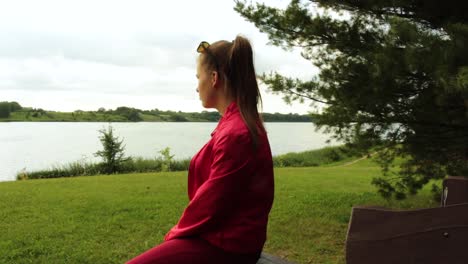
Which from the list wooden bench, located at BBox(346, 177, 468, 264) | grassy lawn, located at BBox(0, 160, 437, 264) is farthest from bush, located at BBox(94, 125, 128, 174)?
wooden bench, located at BBox(346, 177, 468, 264)

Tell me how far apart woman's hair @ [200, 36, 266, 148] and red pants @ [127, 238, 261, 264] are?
58 cm

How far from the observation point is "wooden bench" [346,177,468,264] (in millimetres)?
2719

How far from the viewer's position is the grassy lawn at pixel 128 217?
5.55m

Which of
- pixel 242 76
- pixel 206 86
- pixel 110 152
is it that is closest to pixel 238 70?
pixel 242 76

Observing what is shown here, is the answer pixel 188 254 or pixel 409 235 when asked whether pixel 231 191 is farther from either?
pixel 409 235

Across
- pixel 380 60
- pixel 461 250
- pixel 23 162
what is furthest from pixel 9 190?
pixel 461 250

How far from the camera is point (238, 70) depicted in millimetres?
1999

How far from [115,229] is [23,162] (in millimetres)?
12094

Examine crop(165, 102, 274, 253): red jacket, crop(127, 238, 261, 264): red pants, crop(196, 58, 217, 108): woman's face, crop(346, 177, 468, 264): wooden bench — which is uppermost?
crop(196, 58, 217, 108): woman's face

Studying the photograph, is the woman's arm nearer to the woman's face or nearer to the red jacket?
the red jacket

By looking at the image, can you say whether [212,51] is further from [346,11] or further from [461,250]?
[346,11]

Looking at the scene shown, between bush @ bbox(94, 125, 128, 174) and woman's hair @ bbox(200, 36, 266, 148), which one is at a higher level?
woman's hair @ bbox(200, 36, 266, 148)

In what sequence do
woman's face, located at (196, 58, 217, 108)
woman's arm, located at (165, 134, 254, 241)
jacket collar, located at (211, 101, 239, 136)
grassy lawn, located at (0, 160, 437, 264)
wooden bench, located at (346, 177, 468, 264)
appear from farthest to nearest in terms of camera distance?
grassy lawn, located at (0, 160, 437, 264) → wooden bench, located at (346, 177, 468, 264) → woman's face, located at (196, 58, 217, 108) → jacket collar, located at (211, 101, 239, 136) → woman's arm, located at (165, 134, 254, 241)

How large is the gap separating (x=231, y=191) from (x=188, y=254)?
356mm
